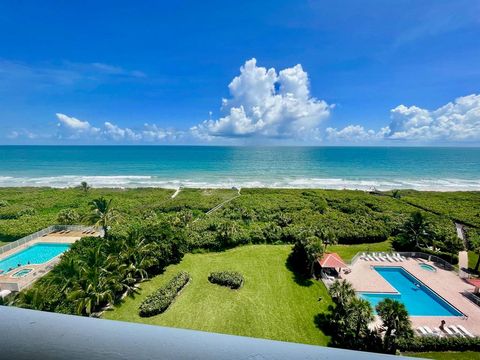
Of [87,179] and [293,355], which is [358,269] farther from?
[87,179]

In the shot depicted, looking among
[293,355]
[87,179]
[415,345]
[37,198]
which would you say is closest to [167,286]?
[415,345]

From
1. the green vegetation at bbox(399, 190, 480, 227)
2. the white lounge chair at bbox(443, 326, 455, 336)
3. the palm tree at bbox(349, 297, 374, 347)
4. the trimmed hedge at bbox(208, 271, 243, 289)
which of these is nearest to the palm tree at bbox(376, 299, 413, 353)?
the palm tree at bbox(349, 297, 374, 347)

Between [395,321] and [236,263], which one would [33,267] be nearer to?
[236,263]

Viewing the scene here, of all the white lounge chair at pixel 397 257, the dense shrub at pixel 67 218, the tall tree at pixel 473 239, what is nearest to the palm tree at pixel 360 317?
the white lounge chair at pixel 397 257

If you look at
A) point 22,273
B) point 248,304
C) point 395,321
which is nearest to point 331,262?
point 248,304

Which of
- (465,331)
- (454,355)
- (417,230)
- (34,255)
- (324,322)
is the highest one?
(417,230)

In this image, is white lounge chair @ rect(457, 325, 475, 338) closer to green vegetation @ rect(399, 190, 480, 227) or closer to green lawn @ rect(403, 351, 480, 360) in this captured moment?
green lawn @ rect(403, 351, 480, 360)

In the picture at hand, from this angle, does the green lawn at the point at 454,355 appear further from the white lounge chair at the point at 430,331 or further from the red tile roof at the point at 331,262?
the red tile roof at the point at 331,262
